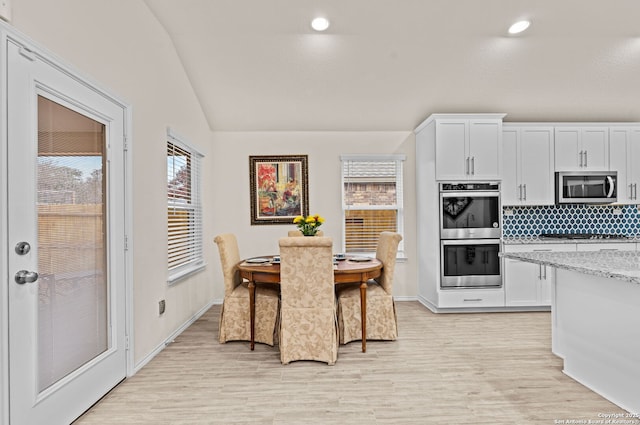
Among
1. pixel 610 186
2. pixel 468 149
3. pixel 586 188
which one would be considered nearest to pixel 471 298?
pixel 468 149

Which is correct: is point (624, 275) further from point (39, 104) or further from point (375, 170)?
point (375, 170)

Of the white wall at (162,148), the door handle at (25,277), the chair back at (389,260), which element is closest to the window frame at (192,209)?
the white wall at (162,148)

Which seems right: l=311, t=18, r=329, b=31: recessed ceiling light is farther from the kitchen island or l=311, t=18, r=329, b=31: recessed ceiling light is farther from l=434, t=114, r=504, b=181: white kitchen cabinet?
the kitchen island

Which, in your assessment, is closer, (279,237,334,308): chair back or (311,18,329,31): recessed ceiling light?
(279,237,334,308): chair back

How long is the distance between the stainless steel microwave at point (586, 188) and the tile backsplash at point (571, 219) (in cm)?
35

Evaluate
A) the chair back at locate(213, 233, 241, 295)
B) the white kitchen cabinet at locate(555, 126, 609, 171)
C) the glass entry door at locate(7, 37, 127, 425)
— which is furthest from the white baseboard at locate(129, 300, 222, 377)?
the white kitchen cabinet at locate(555, 126, 609, 171)

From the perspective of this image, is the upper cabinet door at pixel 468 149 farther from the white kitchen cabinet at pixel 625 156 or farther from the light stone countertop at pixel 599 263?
the light stone countertop at pixel 599 263

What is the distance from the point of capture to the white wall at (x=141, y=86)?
6.95 ft

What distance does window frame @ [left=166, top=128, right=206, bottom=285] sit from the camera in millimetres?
3734

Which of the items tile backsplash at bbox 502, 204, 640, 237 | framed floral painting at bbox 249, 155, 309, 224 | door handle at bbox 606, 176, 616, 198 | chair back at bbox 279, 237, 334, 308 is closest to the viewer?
chair back at bbox 279, 237, 334, 308

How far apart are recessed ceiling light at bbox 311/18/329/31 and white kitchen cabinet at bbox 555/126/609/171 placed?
10.7 feet

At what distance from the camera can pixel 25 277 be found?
178 centimetres

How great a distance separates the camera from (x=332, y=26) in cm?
356

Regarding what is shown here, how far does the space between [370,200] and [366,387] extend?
298 cm
